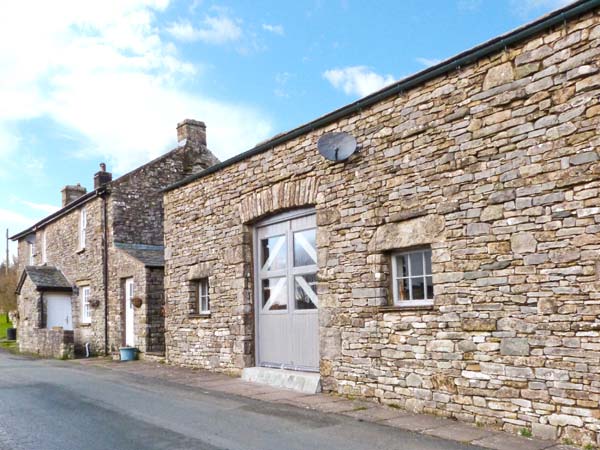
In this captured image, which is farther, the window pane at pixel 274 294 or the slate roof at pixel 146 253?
the slate roof at pixel 146 253

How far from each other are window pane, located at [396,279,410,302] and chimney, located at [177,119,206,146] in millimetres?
13726

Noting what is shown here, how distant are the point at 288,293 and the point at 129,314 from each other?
8578 millimetres

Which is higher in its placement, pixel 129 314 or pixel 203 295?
pixel 203 295

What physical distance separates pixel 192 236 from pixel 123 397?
4.54m

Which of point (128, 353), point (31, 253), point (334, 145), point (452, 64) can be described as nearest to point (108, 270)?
point (128, 353)

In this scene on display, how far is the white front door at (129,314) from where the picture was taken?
17484 millimetres

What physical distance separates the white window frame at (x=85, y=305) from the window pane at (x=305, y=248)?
11868 millimetres

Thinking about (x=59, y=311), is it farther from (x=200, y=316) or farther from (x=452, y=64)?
(x=452, y=64)

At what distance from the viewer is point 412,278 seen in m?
8.34

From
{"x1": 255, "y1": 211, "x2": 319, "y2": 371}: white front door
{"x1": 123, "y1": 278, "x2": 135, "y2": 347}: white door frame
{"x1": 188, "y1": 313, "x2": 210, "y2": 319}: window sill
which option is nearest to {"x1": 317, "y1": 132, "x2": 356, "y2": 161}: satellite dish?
{"x1": 255, "y1": 211, "x2": 319, "y2": 371}: white front door

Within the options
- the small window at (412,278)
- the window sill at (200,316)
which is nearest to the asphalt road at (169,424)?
the small window at (412,278)

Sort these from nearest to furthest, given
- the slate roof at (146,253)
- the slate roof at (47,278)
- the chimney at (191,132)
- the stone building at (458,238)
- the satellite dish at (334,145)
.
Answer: the stone building at (458,238) < the satellite dish at (334,145) < the slate roof at (146,253) < the chimney at (191,132) < the slate roof at (47,278)

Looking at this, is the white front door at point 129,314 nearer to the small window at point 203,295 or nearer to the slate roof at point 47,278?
the slate roof at point 47,278

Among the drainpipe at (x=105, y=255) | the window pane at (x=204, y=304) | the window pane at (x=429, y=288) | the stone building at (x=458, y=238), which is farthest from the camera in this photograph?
the drainpipe at (x=105, y=255)
